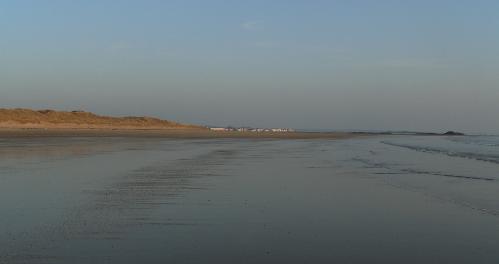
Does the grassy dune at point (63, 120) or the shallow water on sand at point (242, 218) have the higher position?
the grassy dune at point (63, 120)

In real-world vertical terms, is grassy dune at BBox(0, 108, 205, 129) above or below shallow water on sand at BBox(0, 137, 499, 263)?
above

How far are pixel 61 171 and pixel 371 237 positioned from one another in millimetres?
12815

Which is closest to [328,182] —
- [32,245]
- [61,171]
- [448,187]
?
[448,187]

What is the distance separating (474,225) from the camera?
9.87 meters

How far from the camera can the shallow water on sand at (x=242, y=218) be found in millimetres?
7504

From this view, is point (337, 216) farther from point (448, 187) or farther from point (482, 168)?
point (482, 168)

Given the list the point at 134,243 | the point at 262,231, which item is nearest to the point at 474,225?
the point at 262,231

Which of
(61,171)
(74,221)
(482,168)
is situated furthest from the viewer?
(482,168)

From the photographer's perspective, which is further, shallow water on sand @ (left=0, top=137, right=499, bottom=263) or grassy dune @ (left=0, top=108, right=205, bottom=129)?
grassy dune @ (left=0, top=108, right=205, bottom=129)

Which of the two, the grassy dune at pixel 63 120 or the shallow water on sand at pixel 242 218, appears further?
the grassy dune at pixel 63 120

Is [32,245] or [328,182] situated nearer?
[32,245]

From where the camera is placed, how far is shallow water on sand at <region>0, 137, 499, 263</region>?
24.6 ft

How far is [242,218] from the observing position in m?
10.3

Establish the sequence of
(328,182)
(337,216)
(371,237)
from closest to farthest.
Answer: (371,237), (337,216), (328,182)
